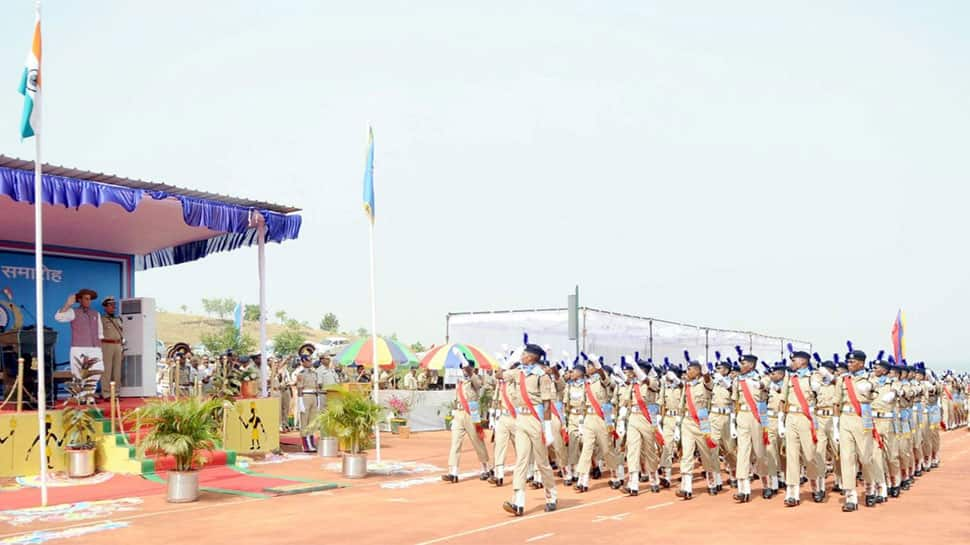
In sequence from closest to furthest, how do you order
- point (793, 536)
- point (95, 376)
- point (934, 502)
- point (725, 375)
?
point (793, 536), point (934, 502), point (725, 375), point (95, 376)

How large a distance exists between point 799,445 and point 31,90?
443 inches

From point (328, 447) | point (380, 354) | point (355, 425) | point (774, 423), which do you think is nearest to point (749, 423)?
point (774, 423)

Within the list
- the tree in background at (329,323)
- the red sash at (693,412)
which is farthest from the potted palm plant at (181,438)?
the tree in background at (329,323)

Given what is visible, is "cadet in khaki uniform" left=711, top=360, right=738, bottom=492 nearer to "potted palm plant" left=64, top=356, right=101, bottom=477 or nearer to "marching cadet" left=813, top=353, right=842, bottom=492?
"marching cadet" left=813, top=353, right=842, bottom=492

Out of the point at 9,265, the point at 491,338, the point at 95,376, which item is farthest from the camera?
the point at 491,338

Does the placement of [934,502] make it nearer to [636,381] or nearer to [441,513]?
[636,381]

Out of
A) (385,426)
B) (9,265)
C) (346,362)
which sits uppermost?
(9,265)

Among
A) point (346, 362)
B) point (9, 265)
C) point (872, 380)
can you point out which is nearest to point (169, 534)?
point (872, 380)

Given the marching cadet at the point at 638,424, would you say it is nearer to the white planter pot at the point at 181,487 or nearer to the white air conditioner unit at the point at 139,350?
the white planter pot at the point at 181,487

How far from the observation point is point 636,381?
1379cm

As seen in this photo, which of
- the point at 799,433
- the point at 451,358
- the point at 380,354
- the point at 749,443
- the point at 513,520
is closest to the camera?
the point at 513,520

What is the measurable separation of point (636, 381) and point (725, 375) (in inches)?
51.0

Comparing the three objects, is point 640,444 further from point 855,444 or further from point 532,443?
point 855,444

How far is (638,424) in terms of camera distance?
44.2ft
